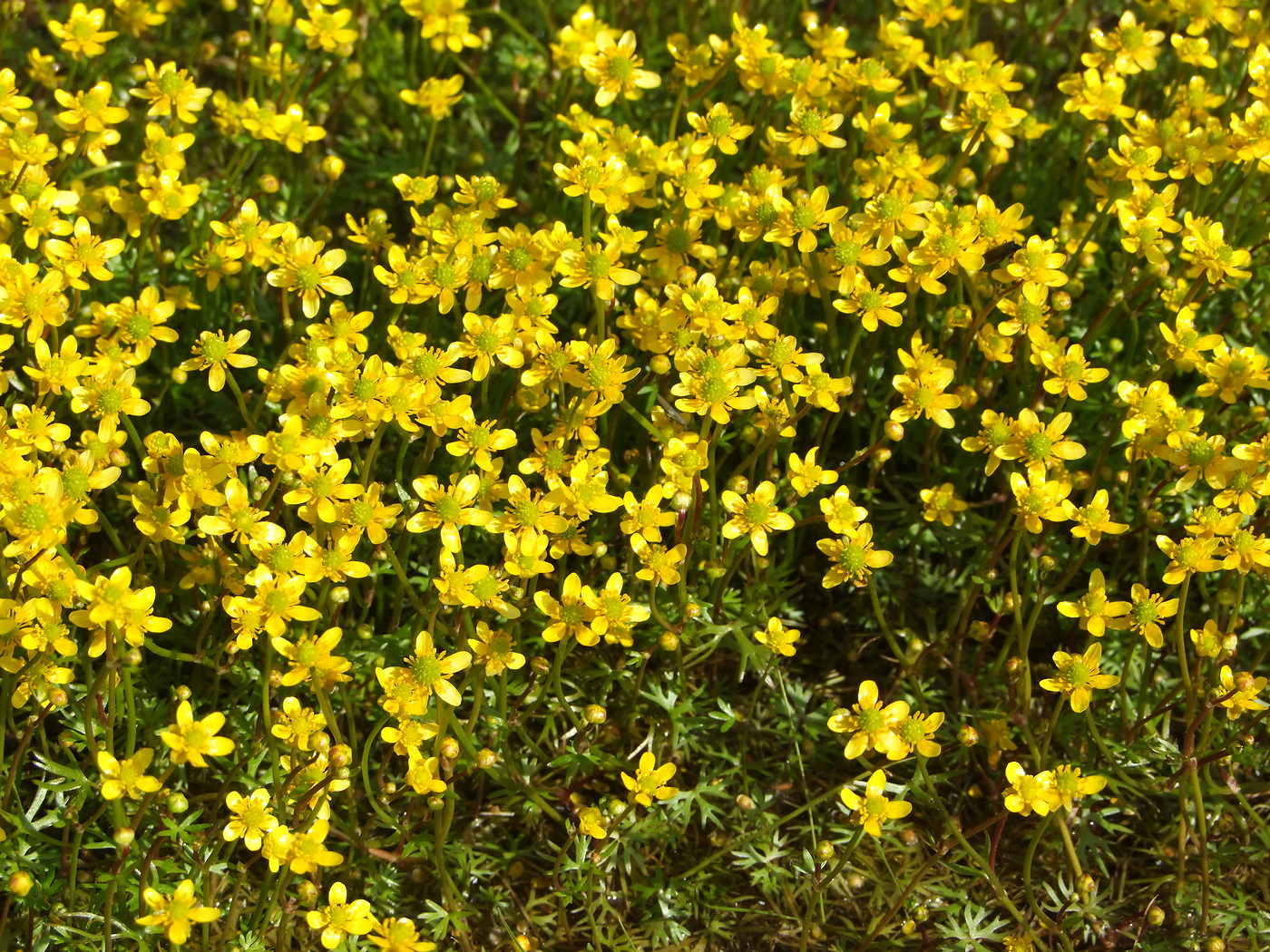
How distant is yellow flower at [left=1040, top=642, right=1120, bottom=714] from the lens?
10.7ft

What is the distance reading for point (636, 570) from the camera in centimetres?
348

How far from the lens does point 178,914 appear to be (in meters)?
2.88

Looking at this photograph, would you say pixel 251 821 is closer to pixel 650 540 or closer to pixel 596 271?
pixel 650 540

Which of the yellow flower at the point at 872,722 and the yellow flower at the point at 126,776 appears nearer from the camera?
the yellow flower at the point at 126,776

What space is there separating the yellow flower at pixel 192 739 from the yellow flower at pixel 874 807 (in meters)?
1.51

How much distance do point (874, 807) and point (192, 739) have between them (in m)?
1.67

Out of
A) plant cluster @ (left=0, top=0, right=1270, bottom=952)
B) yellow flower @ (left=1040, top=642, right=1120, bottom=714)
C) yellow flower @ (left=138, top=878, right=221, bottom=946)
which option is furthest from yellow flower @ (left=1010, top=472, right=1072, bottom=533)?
yellow flower @ (left=138, top=878, right=221, bottom=946)

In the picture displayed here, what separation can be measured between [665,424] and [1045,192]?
7.02ft

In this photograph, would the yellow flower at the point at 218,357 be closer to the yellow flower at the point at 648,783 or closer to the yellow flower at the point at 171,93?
the yellow flower at the point at 171,93

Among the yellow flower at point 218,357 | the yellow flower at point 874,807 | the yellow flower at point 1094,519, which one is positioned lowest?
the yellow flower at point 874,807

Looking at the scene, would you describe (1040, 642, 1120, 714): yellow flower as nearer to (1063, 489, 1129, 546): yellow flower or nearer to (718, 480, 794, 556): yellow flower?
(1063, 489, 1129, 546): yellow flower

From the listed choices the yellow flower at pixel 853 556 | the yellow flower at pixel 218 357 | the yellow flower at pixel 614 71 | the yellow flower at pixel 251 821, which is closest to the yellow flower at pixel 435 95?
the yellow flower at pixel 614 71

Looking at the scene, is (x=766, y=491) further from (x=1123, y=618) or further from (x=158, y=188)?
(x=158, y=188)

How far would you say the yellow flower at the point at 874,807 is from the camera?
3.09 metres
